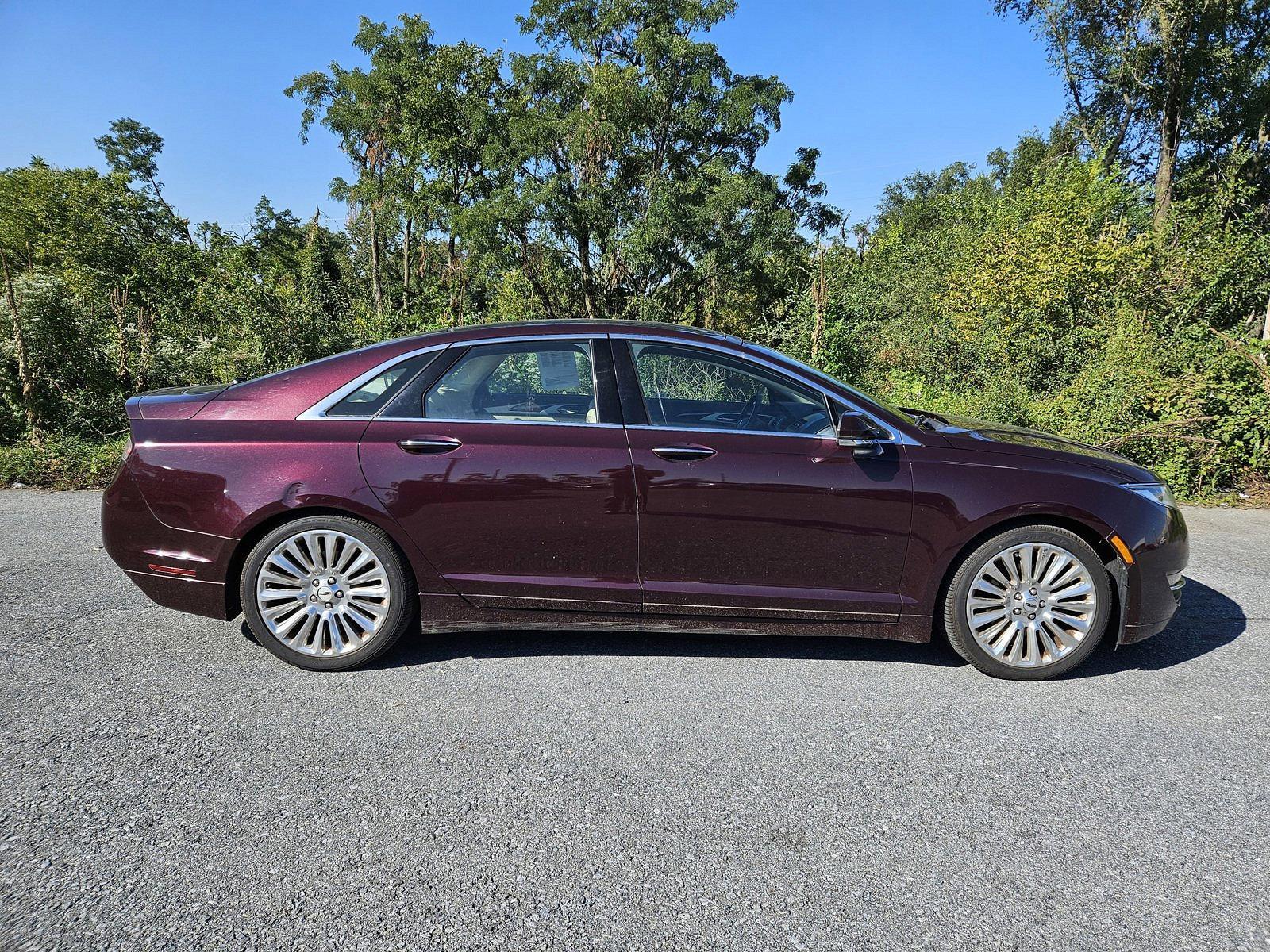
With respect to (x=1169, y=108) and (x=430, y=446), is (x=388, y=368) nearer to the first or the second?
(x=430, y=446)

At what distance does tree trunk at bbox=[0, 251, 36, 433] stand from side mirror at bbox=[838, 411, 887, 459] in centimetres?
943

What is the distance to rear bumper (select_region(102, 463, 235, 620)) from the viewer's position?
371 centimetres

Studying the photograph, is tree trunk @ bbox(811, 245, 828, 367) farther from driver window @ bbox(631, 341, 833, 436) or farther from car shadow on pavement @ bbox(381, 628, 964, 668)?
driver window @ bbox(631, 341, 833, 436)

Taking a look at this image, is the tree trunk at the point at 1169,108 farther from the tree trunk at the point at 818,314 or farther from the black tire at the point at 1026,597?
the black tire at the point at 1026,597

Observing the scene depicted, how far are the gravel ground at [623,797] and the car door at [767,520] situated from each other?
0.42 metres

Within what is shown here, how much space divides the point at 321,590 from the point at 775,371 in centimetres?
241

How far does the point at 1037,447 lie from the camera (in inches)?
152

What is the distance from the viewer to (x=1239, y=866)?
2.38 meters

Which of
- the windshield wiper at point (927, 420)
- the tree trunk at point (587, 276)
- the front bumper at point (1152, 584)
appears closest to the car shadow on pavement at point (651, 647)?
the front bumper at point (1152, 584)

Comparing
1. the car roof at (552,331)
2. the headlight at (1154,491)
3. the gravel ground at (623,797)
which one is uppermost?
the car roof at (552,331)

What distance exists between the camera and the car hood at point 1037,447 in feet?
12.5

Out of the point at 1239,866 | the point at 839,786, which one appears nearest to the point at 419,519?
the point at 839,786

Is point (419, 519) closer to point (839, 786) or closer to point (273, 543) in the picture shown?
point (273, 543)

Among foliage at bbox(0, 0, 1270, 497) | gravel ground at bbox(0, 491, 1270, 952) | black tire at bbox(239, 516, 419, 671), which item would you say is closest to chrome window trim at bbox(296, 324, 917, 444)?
black tire at bbox(239, 516, 419, 671)
